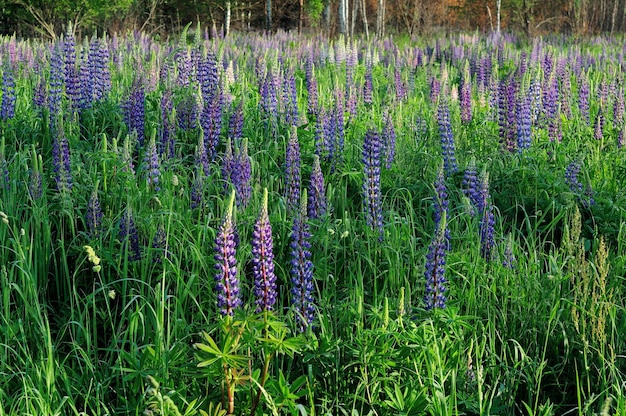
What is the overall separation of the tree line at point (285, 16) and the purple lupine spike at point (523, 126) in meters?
3.40

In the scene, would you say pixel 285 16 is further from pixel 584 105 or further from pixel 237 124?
pixel 237 124

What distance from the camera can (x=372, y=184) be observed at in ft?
12.7

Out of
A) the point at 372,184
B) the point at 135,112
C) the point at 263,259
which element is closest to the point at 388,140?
the point at 372,184

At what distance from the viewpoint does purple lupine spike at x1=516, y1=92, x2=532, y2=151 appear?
5250 millimetres

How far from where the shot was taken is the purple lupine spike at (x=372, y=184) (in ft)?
12.4

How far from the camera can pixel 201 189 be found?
3.83 meters

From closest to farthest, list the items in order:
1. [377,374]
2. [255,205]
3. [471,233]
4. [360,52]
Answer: [377,374], [471,233], [255,205], [360,52]

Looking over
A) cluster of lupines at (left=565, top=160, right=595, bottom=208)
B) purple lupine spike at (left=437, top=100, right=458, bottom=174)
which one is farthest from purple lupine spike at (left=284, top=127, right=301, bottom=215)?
cluster of lupines at (left=565, top=160, right=595, bottom=208)

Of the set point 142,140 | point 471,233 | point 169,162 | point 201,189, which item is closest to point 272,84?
point 142,140

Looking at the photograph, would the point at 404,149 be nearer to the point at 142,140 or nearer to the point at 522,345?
the point at 142,140

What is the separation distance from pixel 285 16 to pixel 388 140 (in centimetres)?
2386

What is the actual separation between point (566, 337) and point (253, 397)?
4.40ft

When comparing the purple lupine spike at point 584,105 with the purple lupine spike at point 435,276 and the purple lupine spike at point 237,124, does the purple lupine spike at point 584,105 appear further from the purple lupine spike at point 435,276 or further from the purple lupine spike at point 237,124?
the purple lupine spike at point 435,276

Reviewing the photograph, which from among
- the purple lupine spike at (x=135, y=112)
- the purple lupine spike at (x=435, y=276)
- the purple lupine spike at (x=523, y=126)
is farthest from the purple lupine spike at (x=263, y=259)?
the purple lupine spike at (x=523, y=126)
